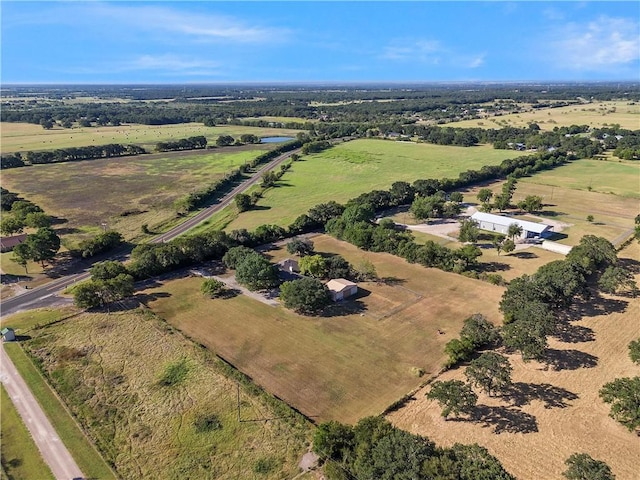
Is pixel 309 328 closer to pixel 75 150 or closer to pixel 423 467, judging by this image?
pixel 423 467

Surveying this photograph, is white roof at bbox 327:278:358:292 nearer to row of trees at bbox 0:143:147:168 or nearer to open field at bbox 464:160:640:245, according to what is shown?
open field at bbox 464:160:640:245

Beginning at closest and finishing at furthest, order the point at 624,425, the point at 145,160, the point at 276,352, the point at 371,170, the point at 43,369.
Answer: the point at 624,425 < the point at 43,369 < the point at 276,352 < the point at 371,170 < the point at 145,160

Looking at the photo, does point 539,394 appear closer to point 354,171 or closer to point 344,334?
point 344,334

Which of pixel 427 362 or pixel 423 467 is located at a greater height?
pixel 423 467

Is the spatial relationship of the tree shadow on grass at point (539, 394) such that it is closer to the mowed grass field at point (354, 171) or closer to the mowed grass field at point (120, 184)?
the mowed grass field at point (354, 171)

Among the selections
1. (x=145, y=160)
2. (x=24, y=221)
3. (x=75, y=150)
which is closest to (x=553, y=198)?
(x=24, y=221)

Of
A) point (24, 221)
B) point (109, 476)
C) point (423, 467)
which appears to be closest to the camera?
point (423, 467)

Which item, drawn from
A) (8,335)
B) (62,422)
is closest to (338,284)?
(62,422)
